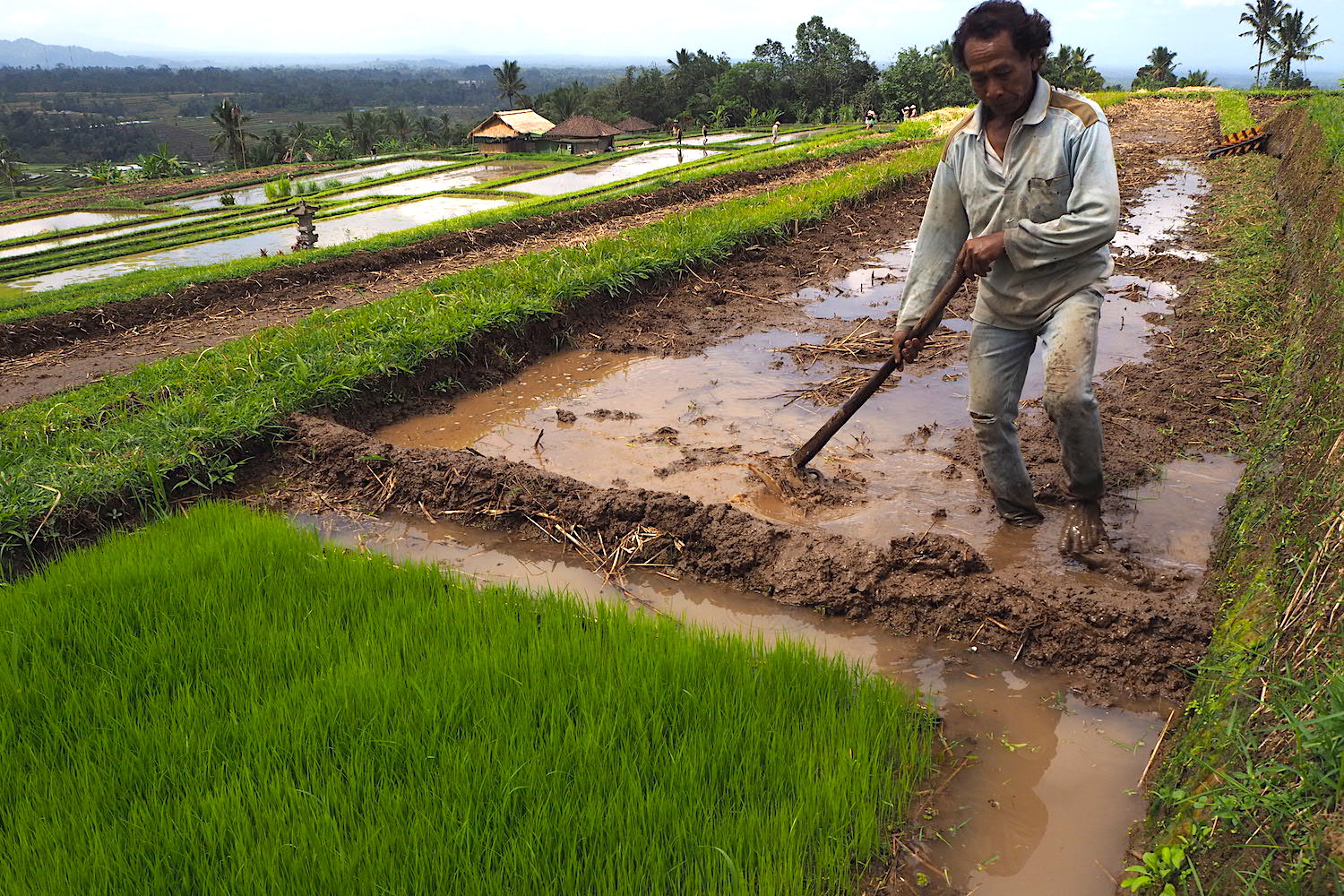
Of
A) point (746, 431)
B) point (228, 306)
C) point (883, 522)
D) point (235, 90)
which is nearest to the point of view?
point (883, 522)

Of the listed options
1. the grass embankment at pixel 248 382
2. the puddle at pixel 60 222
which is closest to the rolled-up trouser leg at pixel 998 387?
the grass embankment at pixel 248 382

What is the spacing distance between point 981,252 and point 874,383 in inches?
26.4

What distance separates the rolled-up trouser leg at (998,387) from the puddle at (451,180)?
16.6 meters

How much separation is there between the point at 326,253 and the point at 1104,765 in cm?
934

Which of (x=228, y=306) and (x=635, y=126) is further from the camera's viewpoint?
(x=635, y=126)

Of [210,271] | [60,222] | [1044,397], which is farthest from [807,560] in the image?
[60,222]

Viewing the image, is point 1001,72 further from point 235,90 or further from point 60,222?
point 235,90

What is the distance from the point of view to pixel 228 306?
7859 millimetres

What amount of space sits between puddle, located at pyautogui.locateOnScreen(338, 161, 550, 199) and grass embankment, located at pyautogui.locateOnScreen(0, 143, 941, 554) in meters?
12.4

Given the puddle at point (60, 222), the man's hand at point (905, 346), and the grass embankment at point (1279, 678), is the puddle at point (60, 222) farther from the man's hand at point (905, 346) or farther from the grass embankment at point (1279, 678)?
the grass embankment at point (1279, 678)

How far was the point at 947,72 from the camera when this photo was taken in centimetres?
4078

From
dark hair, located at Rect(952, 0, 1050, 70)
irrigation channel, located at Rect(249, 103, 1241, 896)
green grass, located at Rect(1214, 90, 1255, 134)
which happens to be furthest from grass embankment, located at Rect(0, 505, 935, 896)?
green grass, located at Rect(1214, 90, 1255, 134)

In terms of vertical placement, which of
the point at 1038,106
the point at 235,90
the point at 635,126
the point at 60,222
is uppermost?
the point at 235,90

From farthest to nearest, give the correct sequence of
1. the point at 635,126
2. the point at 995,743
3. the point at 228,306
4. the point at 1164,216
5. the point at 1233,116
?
1. the point at 635,126
2. the point at 1233,116
3. the point at 1164,216
4. the point at 228,306
5. the point at 995,743
